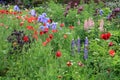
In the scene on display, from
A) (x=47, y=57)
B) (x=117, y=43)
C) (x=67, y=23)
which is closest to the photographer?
(x=47, y=57)

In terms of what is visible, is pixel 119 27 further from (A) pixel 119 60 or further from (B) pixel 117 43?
(A) pixel 119 60

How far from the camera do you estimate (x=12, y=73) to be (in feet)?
15.6

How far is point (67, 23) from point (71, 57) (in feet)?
8.90

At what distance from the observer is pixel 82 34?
20.4 ft

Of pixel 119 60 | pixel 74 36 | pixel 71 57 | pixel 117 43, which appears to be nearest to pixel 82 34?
pixel 74 36

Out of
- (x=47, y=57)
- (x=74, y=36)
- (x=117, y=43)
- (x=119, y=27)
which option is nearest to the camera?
(x=47, y=57)

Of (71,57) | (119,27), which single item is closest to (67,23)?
(119,27)

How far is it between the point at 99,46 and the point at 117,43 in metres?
0.72

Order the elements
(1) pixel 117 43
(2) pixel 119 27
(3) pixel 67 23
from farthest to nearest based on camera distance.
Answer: (3) pixel 67 23, (2) pixel 119 27, (1) pixel 117 43

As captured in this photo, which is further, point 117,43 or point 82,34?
point 82,34

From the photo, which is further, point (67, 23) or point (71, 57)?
point (67, 23)

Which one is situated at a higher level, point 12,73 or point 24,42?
point 24,42

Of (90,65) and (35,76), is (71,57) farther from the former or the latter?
(35,76)

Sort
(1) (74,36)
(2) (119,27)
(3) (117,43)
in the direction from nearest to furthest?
1. (3) (117,43)
2. (1) (74,36)
3. (2) (119,27)
